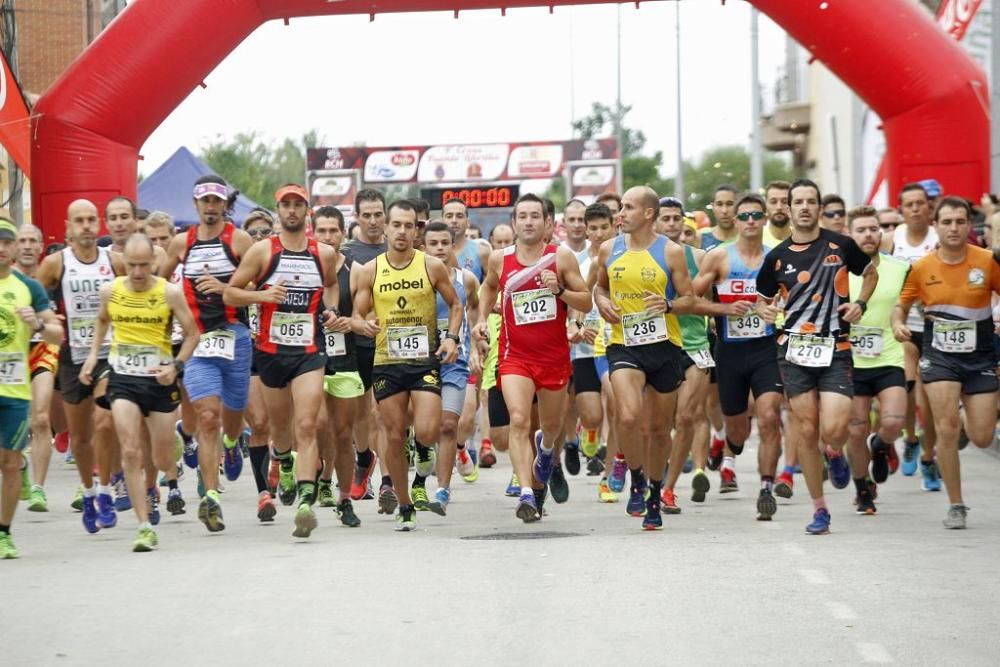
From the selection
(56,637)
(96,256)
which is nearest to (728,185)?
(96,256)

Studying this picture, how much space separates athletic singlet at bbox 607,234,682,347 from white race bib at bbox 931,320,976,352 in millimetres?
1597

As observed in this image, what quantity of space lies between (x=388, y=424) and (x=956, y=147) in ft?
Result: 29.1

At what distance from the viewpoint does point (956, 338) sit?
38.8ft

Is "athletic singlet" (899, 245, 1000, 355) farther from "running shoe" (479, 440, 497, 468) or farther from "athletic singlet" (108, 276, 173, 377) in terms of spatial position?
"running shoe" (479, 440, 497, 468)

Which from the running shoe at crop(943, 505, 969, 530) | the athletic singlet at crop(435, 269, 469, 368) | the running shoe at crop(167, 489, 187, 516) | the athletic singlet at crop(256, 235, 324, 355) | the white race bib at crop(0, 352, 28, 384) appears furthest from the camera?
the running shoe at crop(167, 489, 187, 516)

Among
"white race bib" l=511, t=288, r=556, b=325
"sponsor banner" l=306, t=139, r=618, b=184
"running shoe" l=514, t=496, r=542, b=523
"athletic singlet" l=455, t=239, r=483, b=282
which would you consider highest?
"sponsor banner" l=306, t=139, r=618, b=184

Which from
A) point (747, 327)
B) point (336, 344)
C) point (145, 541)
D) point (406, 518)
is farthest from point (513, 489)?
point (145, 541)

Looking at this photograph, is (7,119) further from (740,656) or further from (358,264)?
(740,656)

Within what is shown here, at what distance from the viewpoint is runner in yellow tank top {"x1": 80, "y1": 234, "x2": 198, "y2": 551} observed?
11328 mm

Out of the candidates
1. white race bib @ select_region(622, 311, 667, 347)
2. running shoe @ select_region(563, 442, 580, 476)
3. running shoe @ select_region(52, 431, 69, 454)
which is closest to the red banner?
running shoe @ select_region(52, 431, 69, 454)

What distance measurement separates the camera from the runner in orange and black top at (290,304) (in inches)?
465

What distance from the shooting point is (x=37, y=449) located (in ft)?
47.0

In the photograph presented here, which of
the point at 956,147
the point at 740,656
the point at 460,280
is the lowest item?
the point at 740,656

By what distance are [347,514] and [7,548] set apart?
2356 millimetres
